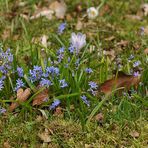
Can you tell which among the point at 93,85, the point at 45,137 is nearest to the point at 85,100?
the point at 93,85

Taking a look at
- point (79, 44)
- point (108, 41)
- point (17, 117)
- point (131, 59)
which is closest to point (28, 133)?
point (17, 117)

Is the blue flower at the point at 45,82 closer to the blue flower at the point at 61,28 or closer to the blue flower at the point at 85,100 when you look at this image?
the blue flower at the point at 85,100

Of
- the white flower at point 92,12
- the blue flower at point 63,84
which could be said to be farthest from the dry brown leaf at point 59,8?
the blue flower at point 63,84

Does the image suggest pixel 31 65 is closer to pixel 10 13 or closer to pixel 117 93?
pixel 117 93

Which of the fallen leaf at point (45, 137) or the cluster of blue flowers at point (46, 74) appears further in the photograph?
the cluster of blue flowers at point (46, 74)

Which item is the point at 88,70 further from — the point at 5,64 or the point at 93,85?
the point at 5,64

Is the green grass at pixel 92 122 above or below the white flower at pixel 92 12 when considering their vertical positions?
below

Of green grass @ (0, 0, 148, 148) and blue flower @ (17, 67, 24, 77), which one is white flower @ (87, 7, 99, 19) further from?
blue flower @ (17, 67, 24, 77)
